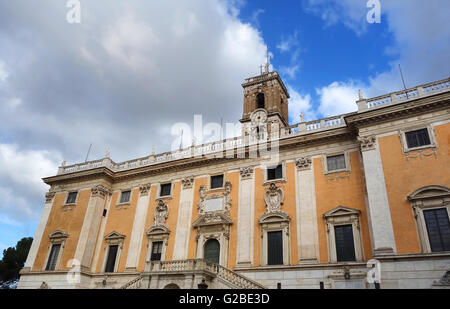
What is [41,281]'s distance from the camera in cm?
2483

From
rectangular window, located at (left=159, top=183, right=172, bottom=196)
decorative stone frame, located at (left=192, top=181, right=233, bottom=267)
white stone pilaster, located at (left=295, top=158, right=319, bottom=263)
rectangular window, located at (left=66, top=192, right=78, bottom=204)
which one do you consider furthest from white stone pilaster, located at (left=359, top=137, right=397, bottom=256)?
rectangular window, located at (left=66, top=192, right=78, bottom=204)

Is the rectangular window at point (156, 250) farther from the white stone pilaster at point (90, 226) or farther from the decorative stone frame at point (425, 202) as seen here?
the decorative stone frame at point (425, 202)

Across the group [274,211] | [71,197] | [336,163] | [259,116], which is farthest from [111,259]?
[259,116]

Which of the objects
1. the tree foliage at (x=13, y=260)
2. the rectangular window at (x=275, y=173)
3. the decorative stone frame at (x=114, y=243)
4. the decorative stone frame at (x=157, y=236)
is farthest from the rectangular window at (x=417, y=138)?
the tree foliage at (x=13, y=260)

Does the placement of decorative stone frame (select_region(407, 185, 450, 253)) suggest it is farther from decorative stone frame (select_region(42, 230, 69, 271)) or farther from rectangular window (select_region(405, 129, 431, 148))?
decorative stone frame (select_region(42, 230, 69, 271))

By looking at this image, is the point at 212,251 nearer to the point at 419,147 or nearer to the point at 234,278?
the point at 234,278

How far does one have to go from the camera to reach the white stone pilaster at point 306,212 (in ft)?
61.0

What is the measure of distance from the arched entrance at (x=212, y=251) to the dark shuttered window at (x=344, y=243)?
23.9 feet

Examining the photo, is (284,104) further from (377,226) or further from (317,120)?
(377,226)

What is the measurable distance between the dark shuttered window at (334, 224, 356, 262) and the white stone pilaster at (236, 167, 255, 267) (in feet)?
16.3

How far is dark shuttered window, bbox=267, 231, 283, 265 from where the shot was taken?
19312 millimetres
